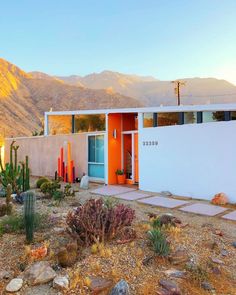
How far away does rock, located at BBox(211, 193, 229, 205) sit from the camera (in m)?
9.38

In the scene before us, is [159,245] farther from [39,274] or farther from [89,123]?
[89,123]

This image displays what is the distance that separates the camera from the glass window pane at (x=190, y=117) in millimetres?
11560

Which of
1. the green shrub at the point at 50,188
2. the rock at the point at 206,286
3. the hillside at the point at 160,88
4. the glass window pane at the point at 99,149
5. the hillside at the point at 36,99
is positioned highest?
the hillside at the point at 160,88

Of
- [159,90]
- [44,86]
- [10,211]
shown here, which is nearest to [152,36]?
[10,211]

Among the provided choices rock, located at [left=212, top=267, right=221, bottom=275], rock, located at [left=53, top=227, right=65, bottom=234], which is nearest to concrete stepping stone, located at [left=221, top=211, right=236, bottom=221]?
rock, located at [left=212, top=267, right=221, bottom=275]

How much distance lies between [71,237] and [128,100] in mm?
59184

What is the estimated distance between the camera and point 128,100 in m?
63.4

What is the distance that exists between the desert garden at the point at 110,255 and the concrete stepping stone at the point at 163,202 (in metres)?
2.39

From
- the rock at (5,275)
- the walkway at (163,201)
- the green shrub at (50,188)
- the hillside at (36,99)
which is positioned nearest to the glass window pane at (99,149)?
the walkway at (163,201)

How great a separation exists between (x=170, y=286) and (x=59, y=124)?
1390cm

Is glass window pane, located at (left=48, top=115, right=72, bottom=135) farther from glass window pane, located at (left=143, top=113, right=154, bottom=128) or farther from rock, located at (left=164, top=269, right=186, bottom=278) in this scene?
rock, located at (left=164, top=269, right=186, bottom=278)

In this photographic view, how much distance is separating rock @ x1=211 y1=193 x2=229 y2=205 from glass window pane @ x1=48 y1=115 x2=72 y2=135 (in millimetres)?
9084

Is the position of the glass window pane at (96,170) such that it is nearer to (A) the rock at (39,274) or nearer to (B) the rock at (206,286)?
(A) the rock at (39,274)

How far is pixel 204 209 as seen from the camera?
8711 millimetres
